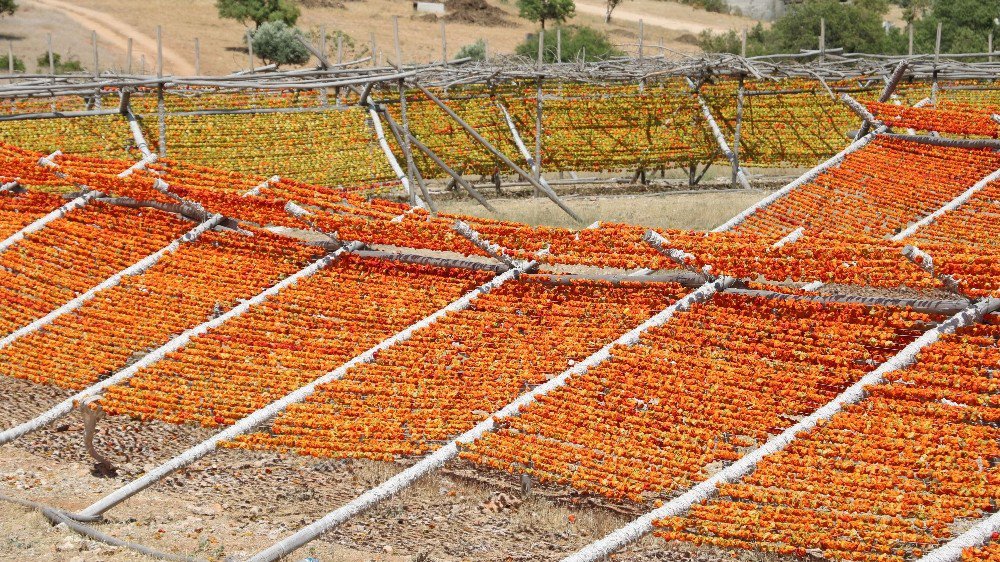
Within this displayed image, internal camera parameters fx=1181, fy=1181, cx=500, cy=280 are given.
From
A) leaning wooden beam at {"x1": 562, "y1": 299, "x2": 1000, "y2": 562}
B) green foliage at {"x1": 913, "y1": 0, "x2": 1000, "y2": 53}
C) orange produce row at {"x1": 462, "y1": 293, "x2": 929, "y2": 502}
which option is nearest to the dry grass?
orange produce row at {"x1": 462, "y1": 293, "x2": 929, "y2": 502}

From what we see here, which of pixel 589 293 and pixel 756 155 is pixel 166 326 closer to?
pixel 589 293

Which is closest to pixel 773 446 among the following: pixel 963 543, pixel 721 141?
pixel 963 543

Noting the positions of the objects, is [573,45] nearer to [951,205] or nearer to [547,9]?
[547,9]

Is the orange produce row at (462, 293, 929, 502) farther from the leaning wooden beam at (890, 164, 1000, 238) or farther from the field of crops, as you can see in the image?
the leaning wooden beam at (890, 164, 1000, 238)

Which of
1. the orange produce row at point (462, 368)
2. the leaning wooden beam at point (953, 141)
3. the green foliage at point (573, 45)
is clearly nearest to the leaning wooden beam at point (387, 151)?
the leaning wooden beam at point (953, 141)

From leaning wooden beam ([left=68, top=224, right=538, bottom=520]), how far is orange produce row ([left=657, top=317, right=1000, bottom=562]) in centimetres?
377

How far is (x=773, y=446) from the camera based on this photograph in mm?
8336

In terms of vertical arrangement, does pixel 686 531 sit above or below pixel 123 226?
below

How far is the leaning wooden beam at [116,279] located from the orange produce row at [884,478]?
7.62 m

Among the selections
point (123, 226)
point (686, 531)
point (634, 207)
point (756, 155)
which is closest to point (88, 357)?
point (123, 226)

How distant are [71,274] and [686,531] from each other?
28.2ft

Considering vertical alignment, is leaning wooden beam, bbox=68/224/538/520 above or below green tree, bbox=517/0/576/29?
below

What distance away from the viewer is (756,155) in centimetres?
2747

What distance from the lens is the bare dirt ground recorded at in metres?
52.4
